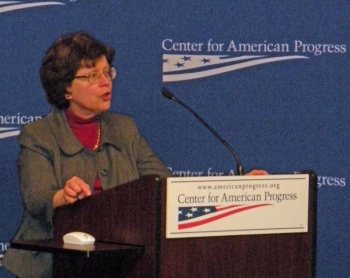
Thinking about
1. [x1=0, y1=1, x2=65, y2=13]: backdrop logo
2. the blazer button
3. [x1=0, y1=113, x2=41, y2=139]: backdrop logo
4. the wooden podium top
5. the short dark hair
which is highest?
[x1=0, y1=1, x2=65, y2=13]: backdrop logo

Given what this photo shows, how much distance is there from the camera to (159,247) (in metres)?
2.16

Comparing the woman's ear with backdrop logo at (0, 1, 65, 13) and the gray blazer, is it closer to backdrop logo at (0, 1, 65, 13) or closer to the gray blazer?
the gray blazer

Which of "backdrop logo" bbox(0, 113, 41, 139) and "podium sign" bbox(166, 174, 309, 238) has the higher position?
"backdrop logo" bbox(0, 113, 41, 139)

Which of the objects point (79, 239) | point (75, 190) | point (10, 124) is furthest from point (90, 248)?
point (10, 124)

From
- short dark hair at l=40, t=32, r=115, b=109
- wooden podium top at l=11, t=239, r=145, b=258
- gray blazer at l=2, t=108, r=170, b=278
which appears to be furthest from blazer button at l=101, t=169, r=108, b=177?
wooden podium top at l=11, t=239, r=145, b=258

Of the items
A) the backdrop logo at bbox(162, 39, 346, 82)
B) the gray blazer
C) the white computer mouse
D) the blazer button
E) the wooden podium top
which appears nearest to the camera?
the wooden podium top

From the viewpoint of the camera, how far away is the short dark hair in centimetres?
295

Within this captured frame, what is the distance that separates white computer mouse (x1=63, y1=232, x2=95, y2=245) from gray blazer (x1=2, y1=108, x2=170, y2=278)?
39 centimetres

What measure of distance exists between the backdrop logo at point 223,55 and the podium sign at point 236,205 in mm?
1547

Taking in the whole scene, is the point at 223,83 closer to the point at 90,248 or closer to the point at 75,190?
the point at 75,190

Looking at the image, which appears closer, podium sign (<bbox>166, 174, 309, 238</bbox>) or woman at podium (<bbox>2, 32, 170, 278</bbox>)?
podium sign (<bbox>166, 174, 309, 238</bbox>)

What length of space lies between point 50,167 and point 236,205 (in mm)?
815

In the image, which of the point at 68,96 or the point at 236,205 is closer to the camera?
the point at 236,205

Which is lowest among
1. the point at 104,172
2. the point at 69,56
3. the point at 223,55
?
the point at 104,172
